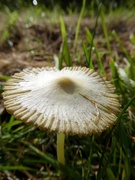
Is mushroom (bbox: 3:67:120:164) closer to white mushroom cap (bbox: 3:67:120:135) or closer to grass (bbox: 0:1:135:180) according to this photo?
white mushroom cap (bbox: 3:67:120:135)

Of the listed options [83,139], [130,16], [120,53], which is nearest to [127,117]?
[83,139]

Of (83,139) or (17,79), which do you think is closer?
(17,79)

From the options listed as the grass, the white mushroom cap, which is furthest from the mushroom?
the grass

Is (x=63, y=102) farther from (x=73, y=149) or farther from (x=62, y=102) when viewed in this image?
(x=73, y=149)

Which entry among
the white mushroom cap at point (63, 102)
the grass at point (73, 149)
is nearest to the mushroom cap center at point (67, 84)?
the white mushroom cap at point (63, 102)

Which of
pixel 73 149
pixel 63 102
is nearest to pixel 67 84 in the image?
pixel 63 102

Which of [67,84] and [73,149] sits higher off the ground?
[67,84]

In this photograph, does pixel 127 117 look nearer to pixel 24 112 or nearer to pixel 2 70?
pixel 24 112

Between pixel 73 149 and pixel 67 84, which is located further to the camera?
pixel 73 149
